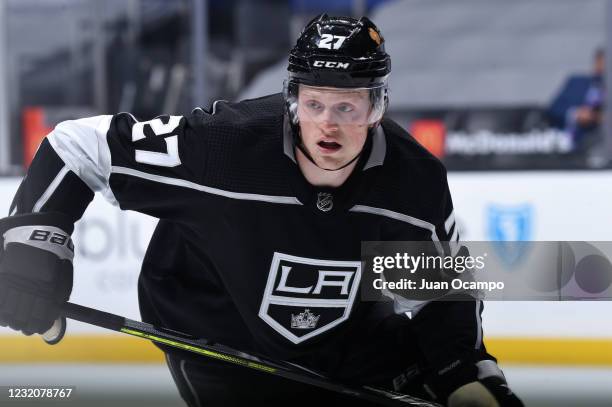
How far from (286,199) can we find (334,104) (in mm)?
178

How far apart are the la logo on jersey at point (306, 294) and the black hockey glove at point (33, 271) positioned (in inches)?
13.5

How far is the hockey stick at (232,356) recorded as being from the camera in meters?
1.80

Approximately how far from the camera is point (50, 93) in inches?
222

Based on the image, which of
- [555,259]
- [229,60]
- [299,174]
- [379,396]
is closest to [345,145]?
[299,174]

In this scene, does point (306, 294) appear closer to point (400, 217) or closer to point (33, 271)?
point (400, 217)

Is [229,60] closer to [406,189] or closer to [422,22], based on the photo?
[422,22]

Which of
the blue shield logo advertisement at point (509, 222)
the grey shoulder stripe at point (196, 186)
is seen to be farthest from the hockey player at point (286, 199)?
the blue shield logo advertisement at point (509, 222)

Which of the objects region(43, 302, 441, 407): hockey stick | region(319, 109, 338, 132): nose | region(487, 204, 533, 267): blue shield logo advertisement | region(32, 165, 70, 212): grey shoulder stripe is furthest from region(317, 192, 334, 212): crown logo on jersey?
region(487, 204, 533, 267): blue shield logo advertisement

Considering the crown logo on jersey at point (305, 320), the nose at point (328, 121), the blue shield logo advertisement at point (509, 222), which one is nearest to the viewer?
the nose at point (328, 121)

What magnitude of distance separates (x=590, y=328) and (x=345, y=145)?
1.31 meters

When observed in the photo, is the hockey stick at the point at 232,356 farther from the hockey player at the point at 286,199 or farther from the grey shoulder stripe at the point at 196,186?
the grey shoulder stripe at the point at 196,186

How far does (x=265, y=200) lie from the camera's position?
1753 millimetres

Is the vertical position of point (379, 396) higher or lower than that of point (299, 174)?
lower

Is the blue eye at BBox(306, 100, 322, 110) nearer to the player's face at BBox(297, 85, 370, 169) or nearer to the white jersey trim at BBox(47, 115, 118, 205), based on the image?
the player's face at BBox(297, 85, 370, 169)
